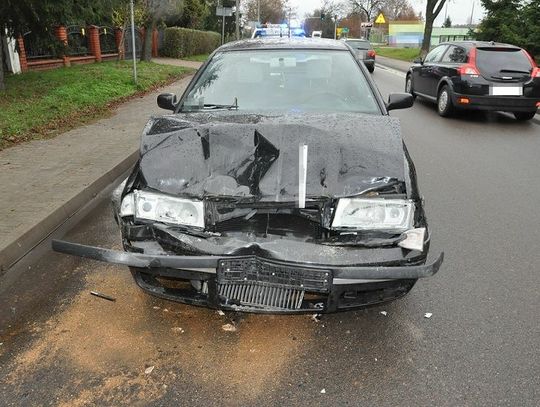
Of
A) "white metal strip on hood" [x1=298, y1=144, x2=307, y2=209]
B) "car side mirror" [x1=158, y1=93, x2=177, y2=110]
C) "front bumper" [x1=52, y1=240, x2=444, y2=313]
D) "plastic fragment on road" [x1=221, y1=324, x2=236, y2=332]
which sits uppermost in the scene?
"car side mirror" [x1=158, y1=93, x2=177, y2=110]

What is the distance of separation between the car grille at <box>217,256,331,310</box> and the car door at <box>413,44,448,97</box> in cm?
1003

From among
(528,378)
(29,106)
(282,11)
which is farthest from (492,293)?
(282,11)

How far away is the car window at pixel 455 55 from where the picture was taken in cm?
1060

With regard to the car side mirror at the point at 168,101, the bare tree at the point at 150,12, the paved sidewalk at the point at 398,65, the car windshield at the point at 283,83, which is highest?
the bare tree at the point at 150,12

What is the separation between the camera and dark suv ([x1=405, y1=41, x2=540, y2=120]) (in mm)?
9859

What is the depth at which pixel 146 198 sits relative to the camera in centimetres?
285

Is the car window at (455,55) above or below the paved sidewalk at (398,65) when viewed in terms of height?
above

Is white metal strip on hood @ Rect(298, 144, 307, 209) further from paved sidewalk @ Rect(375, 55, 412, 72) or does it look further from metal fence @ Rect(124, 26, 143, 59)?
metal fence @ Rect(124, 26, 143, 59)

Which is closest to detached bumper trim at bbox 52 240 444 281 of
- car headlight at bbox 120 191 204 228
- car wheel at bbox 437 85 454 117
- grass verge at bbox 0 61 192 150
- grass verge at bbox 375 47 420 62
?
car headlight at bbox 120 191 204 228

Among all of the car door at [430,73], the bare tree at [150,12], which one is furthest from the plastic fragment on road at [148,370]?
the bare tree at [150,12]

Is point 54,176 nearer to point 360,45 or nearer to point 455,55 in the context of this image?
point 455,55

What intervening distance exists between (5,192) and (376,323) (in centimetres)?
423

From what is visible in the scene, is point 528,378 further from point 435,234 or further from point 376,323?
point 435,234

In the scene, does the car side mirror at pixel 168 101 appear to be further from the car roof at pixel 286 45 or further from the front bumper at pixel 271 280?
the front bumper at pixel 271 280
